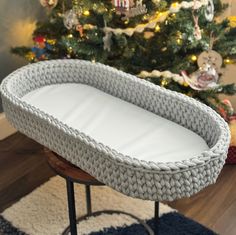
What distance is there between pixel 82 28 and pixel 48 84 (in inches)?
17.8

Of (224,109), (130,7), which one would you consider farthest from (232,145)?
(130,7)

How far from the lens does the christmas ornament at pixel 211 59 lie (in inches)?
67.9

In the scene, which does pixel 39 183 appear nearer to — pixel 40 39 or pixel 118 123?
pixel 40 39

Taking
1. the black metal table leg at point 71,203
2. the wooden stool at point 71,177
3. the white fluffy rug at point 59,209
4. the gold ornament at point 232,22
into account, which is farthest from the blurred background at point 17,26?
the black metal table leg at point 71,203

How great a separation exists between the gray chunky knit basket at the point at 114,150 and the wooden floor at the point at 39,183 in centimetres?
61

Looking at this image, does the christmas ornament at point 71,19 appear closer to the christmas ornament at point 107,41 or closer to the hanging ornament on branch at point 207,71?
the christmas ornament at point 107,41

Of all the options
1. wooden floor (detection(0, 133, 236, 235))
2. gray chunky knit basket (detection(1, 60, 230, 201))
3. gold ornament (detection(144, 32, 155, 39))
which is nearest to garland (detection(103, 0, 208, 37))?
gold ornament (detection(144, 32, 155, 39))

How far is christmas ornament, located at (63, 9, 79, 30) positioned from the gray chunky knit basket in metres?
0.39

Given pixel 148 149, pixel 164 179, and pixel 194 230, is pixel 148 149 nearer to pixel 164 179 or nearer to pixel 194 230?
pixel 164 179

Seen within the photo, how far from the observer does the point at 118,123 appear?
1.27 m

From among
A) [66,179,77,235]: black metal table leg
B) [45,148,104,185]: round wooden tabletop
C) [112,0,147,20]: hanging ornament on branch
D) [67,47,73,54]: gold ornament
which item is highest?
[112,0,147,20]: hanging ornament on branch

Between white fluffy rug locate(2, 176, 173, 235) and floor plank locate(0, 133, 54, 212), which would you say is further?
floor plank locate(0, 133, 54, 212)

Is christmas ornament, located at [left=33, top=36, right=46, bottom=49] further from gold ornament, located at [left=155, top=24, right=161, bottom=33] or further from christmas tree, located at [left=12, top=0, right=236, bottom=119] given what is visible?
gold ornament, located at [left=155, top=24, right=161, bottom=33]

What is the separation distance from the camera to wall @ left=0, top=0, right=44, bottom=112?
2.14 meters
